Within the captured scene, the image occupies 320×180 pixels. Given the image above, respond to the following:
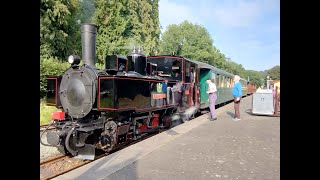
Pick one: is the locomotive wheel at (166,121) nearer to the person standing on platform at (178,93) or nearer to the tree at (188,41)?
the person standing on platform at (178,93)

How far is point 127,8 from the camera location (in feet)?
114

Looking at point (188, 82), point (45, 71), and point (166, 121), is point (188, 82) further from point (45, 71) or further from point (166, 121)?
point (45, 71)

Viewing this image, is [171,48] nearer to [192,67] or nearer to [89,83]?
[192,67]

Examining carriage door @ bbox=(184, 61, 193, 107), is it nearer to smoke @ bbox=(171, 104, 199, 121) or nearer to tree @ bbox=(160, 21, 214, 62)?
smoke @ bbox=(171, 104, 199, 121)

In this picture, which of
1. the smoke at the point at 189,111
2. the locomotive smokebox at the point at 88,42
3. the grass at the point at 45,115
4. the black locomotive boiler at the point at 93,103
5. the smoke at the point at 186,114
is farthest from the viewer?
the grass at the point at 45,115

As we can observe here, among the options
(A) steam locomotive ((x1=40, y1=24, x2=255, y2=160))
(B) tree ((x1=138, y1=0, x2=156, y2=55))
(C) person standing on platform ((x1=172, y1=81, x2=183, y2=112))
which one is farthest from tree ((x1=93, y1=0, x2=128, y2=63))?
(A) steam locomotive ((x1=40, y1=24, x2=255, y2=160))

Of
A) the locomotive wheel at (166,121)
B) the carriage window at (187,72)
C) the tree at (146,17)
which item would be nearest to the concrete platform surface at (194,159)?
the locomotive wheel at (166,121)

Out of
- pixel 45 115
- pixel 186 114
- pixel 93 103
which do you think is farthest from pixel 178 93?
pixel 45 115

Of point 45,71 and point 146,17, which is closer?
point 45,71

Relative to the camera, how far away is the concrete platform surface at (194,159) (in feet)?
15.8

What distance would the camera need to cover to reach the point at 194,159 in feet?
18.7
